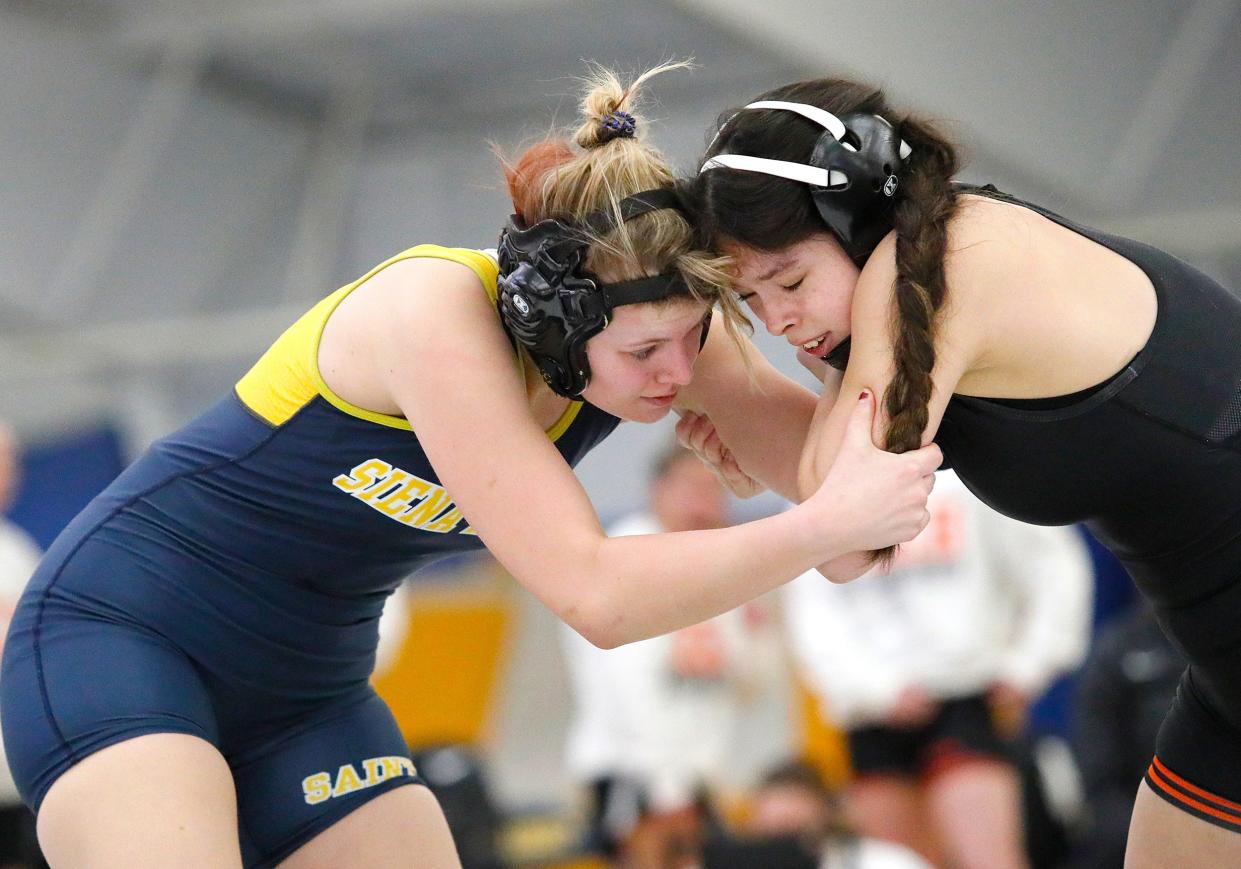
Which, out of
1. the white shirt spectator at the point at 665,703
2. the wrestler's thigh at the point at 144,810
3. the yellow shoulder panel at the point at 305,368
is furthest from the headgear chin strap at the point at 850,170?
the white shirt spectator at the point at 665,703

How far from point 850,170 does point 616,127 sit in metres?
0.45

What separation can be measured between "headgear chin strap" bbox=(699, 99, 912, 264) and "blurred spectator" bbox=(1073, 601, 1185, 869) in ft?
11.6

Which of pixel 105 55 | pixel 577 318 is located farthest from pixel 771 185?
pixel 105 55

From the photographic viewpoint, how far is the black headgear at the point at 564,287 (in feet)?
8.36

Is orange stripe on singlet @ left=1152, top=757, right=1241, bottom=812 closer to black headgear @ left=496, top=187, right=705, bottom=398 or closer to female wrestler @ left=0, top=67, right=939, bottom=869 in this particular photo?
female wrestler @ left=0, top=67, right=939, bottom=869

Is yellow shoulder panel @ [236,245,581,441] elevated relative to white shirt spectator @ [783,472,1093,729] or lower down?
elevated

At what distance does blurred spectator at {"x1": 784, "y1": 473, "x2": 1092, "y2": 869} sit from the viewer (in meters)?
5.44

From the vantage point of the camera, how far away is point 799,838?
5141mm

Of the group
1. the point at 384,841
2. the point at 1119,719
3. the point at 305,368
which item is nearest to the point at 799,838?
the point at 1119,719

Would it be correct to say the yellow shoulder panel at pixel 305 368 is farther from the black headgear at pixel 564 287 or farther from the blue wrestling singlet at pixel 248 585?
the black headgear at pixel 564 287

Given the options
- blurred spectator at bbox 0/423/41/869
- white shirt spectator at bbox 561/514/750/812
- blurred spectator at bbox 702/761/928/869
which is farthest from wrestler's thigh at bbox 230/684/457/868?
white shirt spectator at bbox 561/514/750/812

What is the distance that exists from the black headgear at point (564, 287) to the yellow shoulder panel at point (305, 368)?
0.42 feet

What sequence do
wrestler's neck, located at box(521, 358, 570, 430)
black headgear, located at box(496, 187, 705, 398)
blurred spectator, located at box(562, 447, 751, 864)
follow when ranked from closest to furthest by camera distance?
black headgear, located at box(496, 187, 705, 398), wrestler's neck, located at box(521, 358, 570, 430), blurred spectator, located at box(562, 447, 751, 864)

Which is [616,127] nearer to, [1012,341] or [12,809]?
[1012,341]
